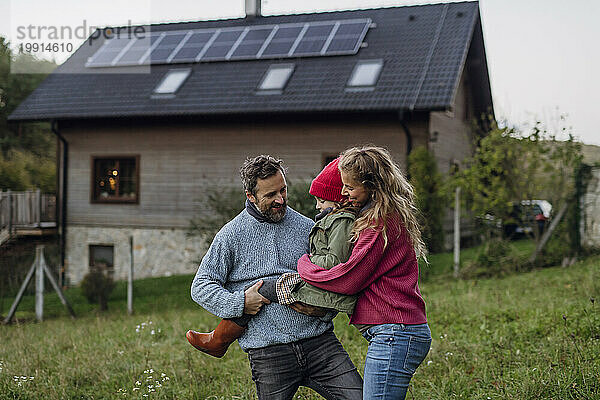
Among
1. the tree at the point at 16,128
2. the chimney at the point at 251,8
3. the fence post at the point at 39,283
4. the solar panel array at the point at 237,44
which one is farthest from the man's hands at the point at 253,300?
the tree at the point at 16,128

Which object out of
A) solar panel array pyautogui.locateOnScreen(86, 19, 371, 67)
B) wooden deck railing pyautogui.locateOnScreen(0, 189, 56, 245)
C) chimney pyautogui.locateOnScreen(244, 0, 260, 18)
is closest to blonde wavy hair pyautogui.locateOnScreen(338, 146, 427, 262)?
solar panel array pyautogui.locateOnScreen(86, 19, 371, 67)

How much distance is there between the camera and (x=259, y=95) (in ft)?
55.8

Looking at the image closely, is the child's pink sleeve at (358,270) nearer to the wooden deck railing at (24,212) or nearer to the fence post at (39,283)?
the fence post at (39,283)

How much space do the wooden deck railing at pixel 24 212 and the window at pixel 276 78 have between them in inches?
256

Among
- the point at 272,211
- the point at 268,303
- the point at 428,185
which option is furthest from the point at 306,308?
the point at 428,185

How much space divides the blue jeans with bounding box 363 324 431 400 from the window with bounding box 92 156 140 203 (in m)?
16.2

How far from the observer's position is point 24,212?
17781 millimetres

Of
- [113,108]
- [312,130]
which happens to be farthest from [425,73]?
[113,108]

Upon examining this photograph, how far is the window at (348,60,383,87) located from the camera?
16.3 meters

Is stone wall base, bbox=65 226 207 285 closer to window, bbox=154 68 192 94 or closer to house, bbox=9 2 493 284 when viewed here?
house, bbox=9 2 493 284

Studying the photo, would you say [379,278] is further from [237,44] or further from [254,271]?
[237,44]

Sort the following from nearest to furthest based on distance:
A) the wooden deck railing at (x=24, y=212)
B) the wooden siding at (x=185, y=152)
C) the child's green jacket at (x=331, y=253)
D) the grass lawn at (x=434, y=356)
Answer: the child's green jacket at (x=331, y=253) → the grass lawn at (x=434, y=356) → the wooden siding at (x=185, y=152) → the wooden deck railing at (x=24, y=212)

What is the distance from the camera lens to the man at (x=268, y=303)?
3.51 metres

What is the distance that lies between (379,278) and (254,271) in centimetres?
72
